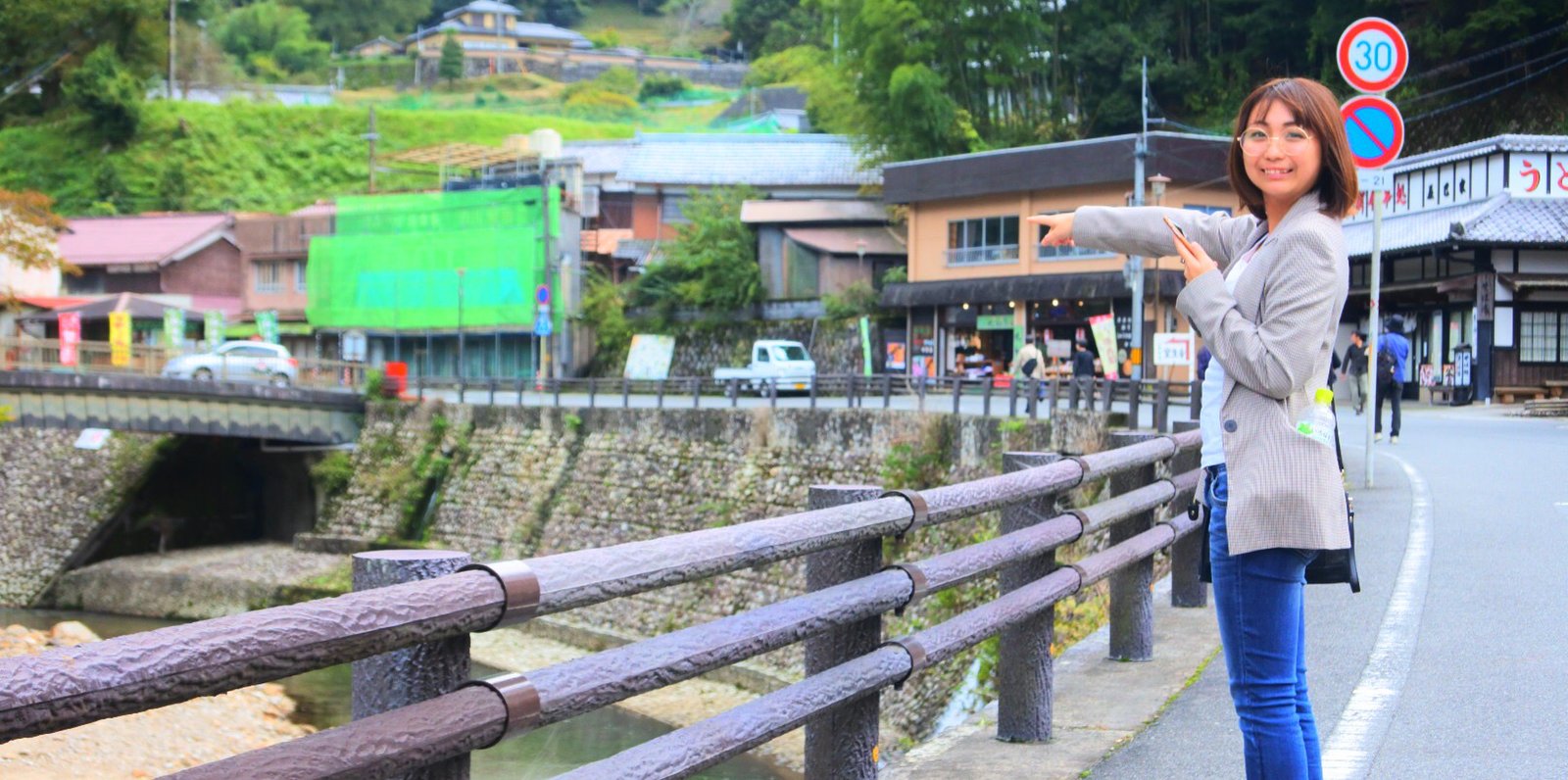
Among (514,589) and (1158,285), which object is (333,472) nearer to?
(1158,285)

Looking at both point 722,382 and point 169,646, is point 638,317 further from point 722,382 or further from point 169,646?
point 169,646

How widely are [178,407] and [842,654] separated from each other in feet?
99.0

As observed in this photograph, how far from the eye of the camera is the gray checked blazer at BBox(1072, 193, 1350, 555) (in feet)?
10.3

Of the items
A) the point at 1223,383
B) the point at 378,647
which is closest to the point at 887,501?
the point at 1223,383

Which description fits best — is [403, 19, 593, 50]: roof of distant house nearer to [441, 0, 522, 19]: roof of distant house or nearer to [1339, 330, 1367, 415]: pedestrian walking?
[441, 0, 522, 19]: roof of distant house

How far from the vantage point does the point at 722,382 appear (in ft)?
104

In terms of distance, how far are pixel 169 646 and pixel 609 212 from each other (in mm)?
50722

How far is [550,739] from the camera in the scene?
16031mm

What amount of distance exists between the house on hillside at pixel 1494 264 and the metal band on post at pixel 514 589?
95.2ft

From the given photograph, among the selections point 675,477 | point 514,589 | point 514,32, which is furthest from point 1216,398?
point 514,32

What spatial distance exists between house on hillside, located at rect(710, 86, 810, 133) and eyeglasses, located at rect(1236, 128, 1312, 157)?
64.5m

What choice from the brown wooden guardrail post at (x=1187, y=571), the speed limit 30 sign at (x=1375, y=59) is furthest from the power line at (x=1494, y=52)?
the brown wooden guardrail post at (x=1187, y=571)

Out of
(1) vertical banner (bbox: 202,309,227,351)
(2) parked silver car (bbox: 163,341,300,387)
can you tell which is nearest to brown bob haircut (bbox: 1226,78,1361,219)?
(2) parked silver car (bbox: 163,341,300,387)

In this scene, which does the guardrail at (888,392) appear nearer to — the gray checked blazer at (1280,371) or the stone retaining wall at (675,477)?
the stone retaining wall at (675,477)
